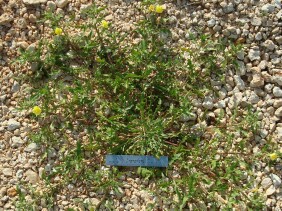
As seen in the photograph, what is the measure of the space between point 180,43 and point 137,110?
751mm

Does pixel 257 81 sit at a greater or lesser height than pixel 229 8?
lesser

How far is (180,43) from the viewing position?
4469mm

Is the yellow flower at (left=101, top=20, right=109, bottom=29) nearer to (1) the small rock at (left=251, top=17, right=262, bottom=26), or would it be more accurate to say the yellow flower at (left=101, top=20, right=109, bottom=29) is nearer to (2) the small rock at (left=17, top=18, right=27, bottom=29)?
(2) the small rock at (left=17, top=18, right=27, bottom=29)

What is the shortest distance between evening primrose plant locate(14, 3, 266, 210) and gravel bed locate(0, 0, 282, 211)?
0.30ft

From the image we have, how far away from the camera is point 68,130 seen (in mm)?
4387

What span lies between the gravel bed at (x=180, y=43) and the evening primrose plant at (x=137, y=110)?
0.09 m

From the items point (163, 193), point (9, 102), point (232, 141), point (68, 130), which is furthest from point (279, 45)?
point (9, 102)

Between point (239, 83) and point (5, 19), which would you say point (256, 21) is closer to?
point (239, 83)

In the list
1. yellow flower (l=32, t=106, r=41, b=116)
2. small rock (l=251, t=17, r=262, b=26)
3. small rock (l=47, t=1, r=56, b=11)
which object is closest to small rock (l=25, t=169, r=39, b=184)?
yellow flower (l=32, t=106, r=41, b=116)

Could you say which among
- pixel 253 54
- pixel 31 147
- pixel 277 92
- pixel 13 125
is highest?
pixel 253 54

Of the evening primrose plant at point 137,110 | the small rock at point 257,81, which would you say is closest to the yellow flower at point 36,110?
the evening primrose plant at point 137,110

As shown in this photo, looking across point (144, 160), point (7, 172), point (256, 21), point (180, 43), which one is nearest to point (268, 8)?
point (256, 21)

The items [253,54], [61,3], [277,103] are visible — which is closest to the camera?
[277,103]

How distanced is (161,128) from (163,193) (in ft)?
1.87
